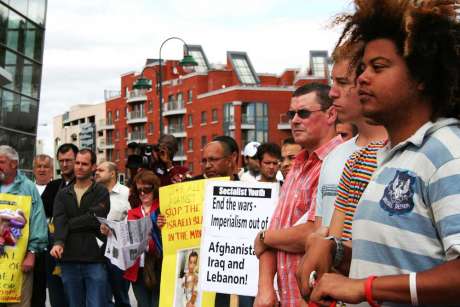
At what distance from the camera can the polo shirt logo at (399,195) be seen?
7.60 ft

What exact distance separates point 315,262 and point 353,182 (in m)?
0.46

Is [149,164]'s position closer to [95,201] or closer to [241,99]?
[95,201]

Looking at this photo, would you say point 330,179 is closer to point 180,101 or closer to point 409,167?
point 409,167

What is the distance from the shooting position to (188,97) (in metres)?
93.2

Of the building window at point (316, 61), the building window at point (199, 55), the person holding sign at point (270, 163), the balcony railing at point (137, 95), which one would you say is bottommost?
the person holding sign at point (270, 163)

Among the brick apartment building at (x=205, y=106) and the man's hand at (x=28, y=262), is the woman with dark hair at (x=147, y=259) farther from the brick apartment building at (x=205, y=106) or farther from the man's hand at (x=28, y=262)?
the brick apartment building at (x=205, y=106)

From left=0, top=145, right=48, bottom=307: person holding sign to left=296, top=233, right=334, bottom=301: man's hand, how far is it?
620cm

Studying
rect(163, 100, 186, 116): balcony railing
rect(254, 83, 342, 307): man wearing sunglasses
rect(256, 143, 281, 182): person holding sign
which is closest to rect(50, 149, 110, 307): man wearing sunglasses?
rect(256, 143, 281, 182): person holding sign

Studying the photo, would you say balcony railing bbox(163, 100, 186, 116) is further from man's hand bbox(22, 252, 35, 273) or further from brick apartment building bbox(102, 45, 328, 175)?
man's hand bbox(22, 252, 35, 273)

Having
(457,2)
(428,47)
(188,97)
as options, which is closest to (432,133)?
(428,47)

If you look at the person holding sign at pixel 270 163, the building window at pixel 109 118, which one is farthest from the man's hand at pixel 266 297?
the building window at pixel 109 118

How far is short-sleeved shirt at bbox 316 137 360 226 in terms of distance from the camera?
3.63 m

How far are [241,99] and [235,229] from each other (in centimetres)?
7746

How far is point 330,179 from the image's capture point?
3.69 meters
